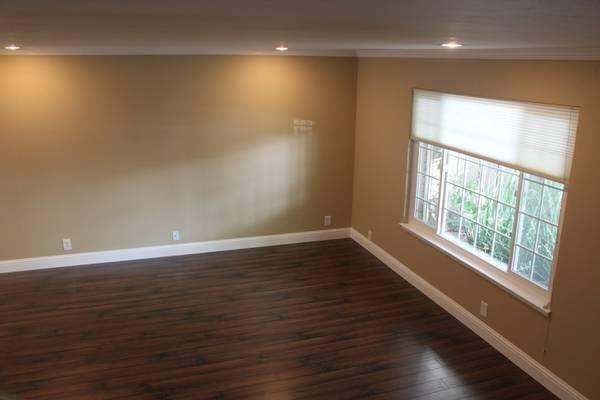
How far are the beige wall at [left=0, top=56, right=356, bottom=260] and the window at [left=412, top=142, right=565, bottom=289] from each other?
61.3 inches

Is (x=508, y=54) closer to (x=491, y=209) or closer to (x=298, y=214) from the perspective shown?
(x=491, y=209)

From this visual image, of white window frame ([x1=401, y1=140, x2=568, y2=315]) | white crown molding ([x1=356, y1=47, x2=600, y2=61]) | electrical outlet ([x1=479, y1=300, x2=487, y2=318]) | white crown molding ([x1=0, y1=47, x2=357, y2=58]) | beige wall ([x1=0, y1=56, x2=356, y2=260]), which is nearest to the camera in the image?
white crown molding ([x1=356, y1=47, x2=600, y2=61])

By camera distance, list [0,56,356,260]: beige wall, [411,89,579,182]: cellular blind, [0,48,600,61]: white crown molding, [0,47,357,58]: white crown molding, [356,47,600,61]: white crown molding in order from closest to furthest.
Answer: [356,47,600,61]: white crown molding < [0,48,600,61]: white crown molding < [411,89,579,182]: cellular blind < [0,47,357,58]: white crown molding < [0,56,356,260]: beige wall

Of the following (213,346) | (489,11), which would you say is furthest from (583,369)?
(489,11)

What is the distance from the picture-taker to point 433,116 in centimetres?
466

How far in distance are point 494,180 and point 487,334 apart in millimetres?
1282

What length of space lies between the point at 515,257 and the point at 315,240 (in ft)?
9.67

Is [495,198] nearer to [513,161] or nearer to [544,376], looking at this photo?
[513,161]

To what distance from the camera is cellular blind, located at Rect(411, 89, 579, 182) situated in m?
3.31

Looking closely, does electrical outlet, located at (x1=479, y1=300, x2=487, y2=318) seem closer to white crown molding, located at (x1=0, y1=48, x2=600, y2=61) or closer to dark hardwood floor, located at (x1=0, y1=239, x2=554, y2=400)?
dark hardwood floor, located at (x1=0, y1=239, x2=554, y2=400)

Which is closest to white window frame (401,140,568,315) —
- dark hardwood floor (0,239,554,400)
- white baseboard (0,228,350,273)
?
dark hardwood floor (0,239,554,400)

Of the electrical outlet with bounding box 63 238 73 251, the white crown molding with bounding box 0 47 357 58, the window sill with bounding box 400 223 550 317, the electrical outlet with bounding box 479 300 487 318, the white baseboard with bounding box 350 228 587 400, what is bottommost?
the white baseboard with bounding box 350 228 587 400

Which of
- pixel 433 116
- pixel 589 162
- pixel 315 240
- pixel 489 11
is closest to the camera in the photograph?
pixel 489 11

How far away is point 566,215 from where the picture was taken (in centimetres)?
331
